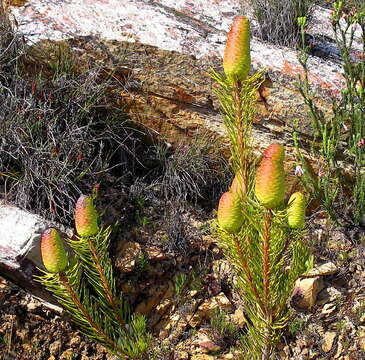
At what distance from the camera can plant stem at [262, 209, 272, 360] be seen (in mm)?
1816

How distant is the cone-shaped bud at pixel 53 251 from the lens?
195 centimetres

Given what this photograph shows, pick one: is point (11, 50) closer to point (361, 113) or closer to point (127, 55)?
point (127, 55)

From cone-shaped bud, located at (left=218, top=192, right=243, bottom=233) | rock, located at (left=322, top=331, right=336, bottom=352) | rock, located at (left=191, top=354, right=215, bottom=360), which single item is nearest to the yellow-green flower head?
cone-shaped bud, located at (left=218, top=192, right=243, bottom=233)

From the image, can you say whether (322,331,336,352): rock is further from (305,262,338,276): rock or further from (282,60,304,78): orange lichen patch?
(282,60,304,78): orange lichen patch

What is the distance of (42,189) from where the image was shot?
3332 mm

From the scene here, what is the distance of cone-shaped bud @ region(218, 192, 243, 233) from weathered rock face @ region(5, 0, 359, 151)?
2.07m

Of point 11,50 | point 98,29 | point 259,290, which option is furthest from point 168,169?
point 259,290

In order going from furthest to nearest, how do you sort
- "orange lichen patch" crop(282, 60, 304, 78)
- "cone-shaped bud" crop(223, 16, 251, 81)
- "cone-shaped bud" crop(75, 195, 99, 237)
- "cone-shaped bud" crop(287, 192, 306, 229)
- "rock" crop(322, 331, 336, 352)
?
1. "orange lichen patch" crop(282, 60, 304, 78)
2. "rock" crop(322, 331, 336, 352)
3. "cone-shaped bud" crop(75, 195, 99, 237)
4. "cone-shaped bud" crop(287, 192, 306, 229)
5. "cone-shaped bud" crop(223, 16, 251, 81)

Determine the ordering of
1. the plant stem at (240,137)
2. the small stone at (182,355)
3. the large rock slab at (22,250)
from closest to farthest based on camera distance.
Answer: the plant stem at (240,137)
the large rock slab at (22,250)
the small stone at (182,355)

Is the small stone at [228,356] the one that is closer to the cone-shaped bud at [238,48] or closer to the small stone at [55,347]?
the small stone at [55,347]

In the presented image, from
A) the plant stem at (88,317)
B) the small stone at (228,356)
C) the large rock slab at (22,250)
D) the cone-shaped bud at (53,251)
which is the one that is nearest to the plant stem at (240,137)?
the cone-shaped bud at (53,251)

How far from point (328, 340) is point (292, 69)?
203 centimetres

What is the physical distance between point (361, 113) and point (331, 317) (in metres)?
1.45

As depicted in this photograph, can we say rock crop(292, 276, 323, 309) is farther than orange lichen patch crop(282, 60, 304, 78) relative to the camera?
No
